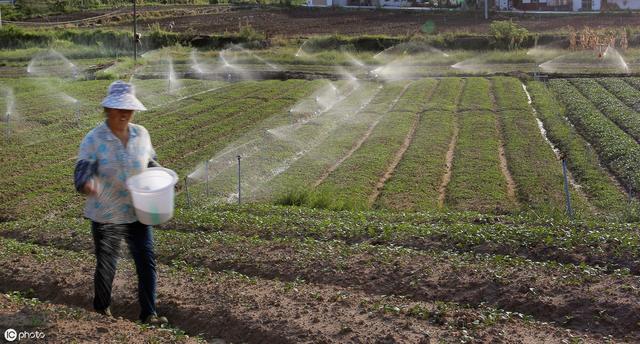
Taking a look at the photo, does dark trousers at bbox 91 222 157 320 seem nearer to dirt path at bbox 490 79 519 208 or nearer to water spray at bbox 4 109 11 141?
dirt path at bbox 490 79 519 208

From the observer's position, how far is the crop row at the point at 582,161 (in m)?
18.8

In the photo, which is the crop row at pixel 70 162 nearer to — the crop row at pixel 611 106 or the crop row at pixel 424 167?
the crop row at pixel 424 167

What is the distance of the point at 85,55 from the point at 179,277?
182 feet

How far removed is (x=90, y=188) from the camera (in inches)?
304

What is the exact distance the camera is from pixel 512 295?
8.73 meters

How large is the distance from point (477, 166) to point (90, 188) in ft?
54.5

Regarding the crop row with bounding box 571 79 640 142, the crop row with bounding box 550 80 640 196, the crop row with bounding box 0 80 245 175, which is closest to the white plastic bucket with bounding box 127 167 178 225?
the crop row with bounding box 550 80 640 196

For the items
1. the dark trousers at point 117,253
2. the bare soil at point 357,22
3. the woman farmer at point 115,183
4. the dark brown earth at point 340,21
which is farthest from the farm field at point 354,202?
the dark brown earth at point 340,21

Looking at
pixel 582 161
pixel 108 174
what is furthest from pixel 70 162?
pixel 108 174

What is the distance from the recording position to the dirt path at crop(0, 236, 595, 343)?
7691mm

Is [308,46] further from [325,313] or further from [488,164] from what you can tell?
[325,313]

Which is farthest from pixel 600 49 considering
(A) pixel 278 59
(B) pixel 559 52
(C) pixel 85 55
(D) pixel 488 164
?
(C) pixel 85 55

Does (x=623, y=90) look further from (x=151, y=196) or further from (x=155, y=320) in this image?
(x=151, y=196)

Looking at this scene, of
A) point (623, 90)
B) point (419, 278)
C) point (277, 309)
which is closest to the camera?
point (277, 309)
